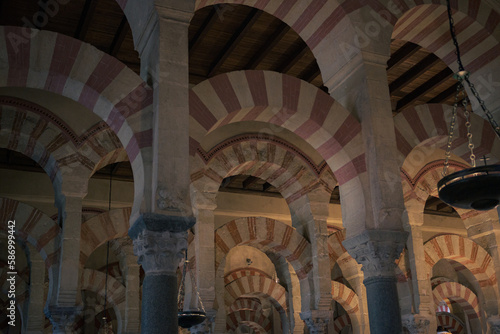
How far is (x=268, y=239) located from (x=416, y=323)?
2.12m

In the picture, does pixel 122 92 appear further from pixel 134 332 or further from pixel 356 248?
pixel 134 332

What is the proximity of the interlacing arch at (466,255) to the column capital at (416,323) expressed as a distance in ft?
5.06

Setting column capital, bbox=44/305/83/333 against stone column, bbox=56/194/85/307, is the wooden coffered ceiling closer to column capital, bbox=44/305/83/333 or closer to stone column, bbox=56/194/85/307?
stone column, bbox=56/194/85/307

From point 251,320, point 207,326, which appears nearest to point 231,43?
point 207,326

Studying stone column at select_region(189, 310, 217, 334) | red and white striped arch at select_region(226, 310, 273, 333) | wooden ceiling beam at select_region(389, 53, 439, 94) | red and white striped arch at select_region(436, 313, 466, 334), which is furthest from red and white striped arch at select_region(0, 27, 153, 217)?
red and white striped arch at select_region(436, 313, 466, 334)

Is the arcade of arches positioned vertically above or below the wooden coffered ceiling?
below

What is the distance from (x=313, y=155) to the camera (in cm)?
766

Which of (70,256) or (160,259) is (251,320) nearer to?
(70,256)

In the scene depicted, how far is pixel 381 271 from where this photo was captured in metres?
4.55

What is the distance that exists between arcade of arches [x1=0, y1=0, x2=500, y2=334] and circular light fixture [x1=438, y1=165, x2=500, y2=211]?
0.85 metres

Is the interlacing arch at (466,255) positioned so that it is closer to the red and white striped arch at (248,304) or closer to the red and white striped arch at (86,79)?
the red and white striped arch at (248,304)

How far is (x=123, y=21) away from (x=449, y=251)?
600cm

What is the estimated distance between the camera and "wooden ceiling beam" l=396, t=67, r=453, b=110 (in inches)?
292

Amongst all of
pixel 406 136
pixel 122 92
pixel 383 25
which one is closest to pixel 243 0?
pixel 383 25
